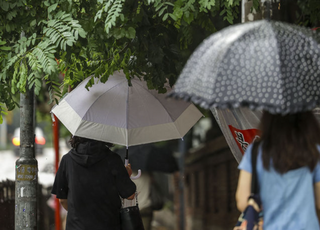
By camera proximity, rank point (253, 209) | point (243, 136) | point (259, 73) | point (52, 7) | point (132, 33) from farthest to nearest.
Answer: point (243, 136) → point (52, 7) → point (132, 33) → point (253, 209) → point (259, 73)

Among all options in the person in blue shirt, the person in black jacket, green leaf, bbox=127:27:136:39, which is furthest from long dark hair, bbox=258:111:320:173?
the person in black jacket

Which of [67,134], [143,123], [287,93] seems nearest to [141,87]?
[143,123]

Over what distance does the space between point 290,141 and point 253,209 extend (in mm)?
394

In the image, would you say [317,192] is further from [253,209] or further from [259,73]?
[259,73]

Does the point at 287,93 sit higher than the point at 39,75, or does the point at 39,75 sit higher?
the point at 39,75

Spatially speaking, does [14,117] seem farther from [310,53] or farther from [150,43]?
[310,53]

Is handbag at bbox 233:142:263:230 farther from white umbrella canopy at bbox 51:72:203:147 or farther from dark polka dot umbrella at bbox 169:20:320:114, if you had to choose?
white umbrella canopy at bbox 51:72:203:147

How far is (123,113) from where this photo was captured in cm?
488

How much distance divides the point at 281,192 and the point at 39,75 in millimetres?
2225

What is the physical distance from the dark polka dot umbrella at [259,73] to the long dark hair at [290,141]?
0.46 ft

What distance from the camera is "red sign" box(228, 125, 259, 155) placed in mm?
4691

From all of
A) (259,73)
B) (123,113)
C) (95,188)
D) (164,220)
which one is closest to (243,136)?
(123,113)

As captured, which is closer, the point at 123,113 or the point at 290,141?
the point at 290,141

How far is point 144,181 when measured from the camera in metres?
6.98
